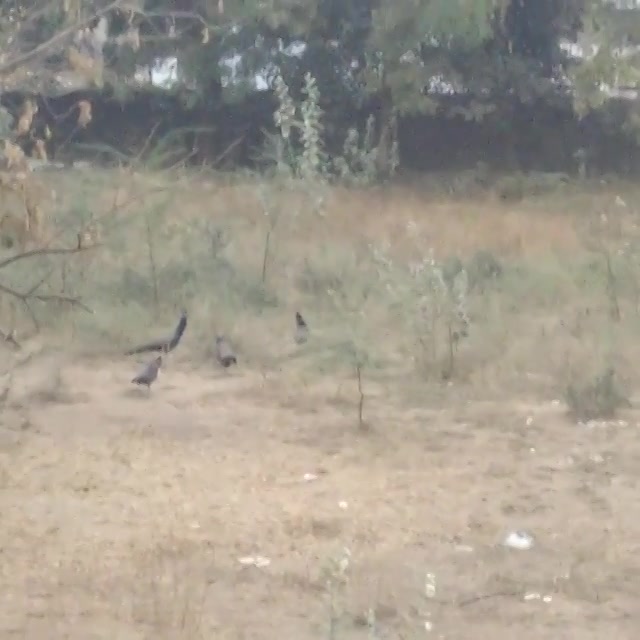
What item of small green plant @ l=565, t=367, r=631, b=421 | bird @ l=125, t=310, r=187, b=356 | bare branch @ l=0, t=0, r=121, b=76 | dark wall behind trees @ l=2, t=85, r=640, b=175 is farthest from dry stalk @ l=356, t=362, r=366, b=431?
dark wall behind trees @ l=2, t=85, r=640, b=175

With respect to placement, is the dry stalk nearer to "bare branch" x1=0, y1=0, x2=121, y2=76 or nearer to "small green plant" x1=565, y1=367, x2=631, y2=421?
"small green plant" x1=565, y1=367, x2=631, y2=421

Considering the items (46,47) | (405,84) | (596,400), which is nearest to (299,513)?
(46,47)

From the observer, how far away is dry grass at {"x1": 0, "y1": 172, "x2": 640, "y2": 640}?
13.3 feet

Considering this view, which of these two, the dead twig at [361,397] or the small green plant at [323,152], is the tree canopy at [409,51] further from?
the dead twig at [361,397]

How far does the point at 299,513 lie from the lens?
195 inches

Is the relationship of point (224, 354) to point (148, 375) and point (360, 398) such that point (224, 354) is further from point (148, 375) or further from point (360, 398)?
point (360, 398)

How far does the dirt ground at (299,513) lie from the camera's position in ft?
12.9

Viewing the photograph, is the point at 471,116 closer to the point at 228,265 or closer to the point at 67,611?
the point at 228,265

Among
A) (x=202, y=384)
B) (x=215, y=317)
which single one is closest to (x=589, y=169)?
(x=215, y=317)

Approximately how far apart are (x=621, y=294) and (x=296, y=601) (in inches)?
237

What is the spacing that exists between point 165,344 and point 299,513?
2958mm

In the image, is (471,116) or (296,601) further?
(471,116)

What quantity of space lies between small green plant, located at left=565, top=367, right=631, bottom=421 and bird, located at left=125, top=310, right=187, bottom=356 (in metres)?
2.54

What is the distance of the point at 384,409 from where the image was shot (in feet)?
21.9
